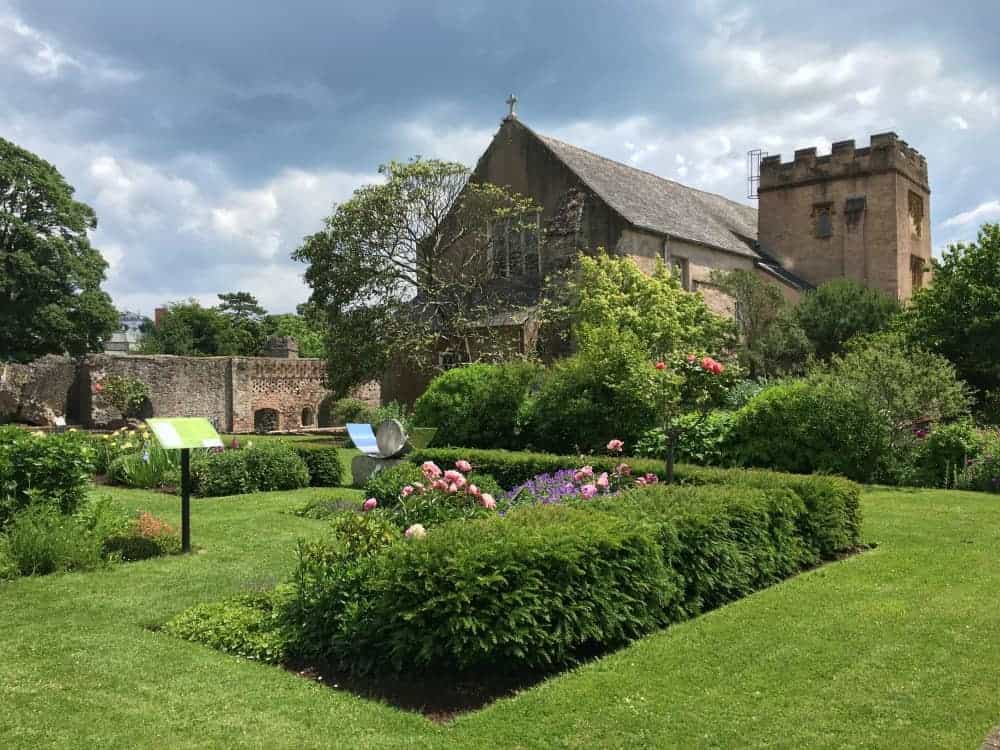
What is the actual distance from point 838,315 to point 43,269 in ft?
104

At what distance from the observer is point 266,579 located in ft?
25.0

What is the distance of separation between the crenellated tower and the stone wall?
19835 mm

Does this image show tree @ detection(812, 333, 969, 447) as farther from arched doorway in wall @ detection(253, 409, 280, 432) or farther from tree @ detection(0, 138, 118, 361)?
tree @ detection(0, 138, 118, 361)

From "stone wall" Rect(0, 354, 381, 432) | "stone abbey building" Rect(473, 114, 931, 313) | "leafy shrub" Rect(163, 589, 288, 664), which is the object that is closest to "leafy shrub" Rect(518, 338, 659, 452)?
"leafy shrub" Rect(163, 589, 288, 664)

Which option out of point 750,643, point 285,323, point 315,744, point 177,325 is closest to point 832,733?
point 750,643

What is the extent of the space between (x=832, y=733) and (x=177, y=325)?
60033 mm

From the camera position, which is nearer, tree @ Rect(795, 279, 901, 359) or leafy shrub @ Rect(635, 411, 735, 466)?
leafy shrub @ Rect(635, 411, 735, 466)

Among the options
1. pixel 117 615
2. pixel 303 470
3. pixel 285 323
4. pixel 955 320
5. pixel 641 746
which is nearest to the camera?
pixel 641 746

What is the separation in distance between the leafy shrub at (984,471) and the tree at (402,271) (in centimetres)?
1538

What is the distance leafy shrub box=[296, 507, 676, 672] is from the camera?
5.09 meters

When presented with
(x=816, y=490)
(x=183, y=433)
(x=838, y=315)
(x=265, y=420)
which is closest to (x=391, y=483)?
(x=183, y=433)

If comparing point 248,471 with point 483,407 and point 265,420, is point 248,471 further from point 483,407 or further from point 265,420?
point 265,420

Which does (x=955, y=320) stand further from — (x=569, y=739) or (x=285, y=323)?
(x=285, y=323)

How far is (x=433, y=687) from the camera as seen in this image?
16.8 ft
